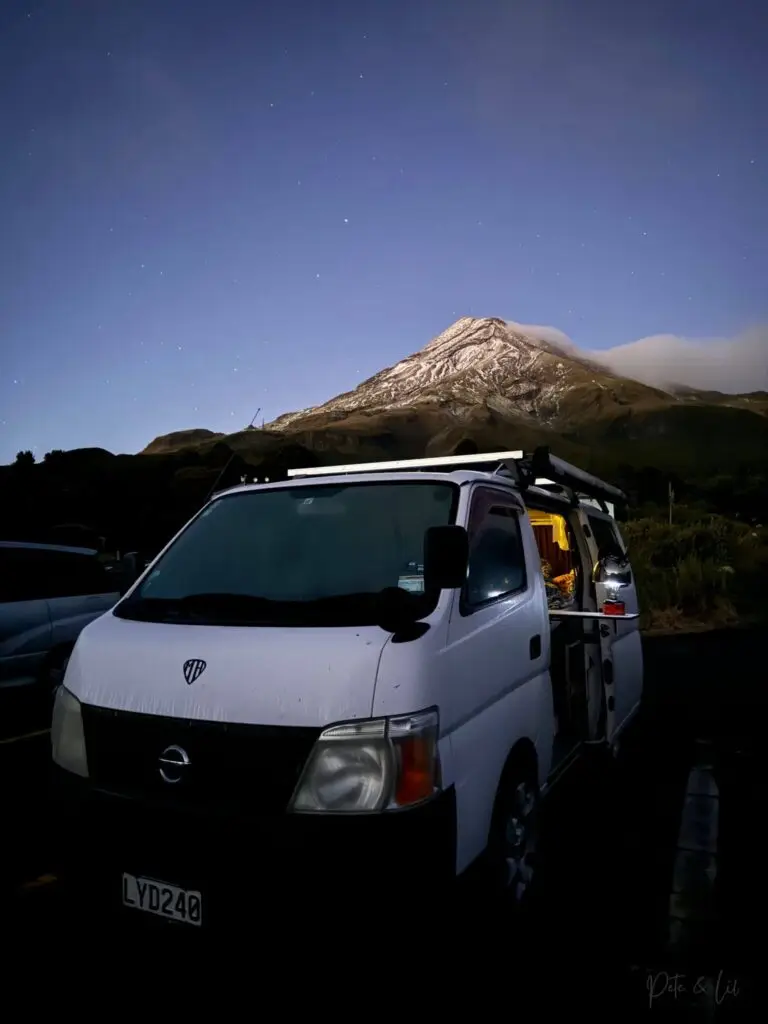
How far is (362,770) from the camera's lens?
2498 millimetres

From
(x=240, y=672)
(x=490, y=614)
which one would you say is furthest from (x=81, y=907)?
(x=490, y=614)

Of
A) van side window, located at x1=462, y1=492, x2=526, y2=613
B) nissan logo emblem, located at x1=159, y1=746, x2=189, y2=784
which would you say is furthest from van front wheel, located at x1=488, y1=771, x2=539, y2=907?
nissan logo emblem, located at x1=159, y1=746, x2=189, y2=784

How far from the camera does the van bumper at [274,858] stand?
2.40 meters

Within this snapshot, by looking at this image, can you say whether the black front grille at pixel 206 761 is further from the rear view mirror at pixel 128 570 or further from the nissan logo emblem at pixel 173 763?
the rear view mirror at pixel 128 570

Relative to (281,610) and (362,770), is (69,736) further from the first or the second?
(362,770)

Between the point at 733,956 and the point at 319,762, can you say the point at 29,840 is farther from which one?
the point at 733,956

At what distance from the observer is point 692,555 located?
17.1 m

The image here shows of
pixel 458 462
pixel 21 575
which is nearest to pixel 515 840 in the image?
pixel 458 462

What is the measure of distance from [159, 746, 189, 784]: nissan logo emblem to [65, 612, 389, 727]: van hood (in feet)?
0.37

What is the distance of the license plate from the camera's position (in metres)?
2.52

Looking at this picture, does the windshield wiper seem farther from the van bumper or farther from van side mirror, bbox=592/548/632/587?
van side mirror, bbox=592/548/632/587

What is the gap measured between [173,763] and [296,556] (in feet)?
3.69

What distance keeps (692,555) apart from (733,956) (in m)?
14.8

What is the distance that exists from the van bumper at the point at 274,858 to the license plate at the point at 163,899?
0.02 m
